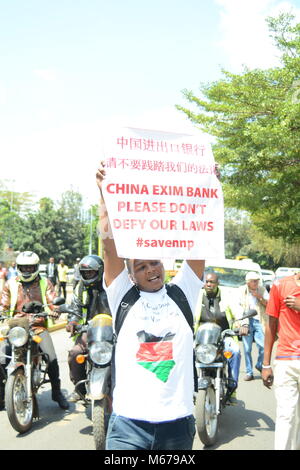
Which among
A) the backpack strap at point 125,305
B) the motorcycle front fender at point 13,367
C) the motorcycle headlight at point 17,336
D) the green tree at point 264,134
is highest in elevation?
the green tree at point 264,134

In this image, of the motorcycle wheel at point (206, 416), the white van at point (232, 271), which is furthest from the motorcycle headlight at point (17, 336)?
the white van at point (232, 271)

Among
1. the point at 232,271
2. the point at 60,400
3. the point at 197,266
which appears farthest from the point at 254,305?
the point at 197,266

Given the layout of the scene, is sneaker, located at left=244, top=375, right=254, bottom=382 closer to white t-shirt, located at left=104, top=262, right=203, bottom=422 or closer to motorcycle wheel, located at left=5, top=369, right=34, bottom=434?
motorcycle wheel, located at left=5, top=369, right=34, bottom=434

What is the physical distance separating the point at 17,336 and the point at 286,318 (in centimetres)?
312

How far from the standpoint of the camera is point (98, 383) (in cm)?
506

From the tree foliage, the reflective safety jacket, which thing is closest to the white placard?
the reflective safety jacket

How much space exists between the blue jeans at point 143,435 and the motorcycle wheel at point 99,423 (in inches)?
91.1

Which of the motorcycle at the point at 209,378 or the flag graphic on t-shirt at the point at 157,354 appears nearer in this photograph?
the flag graphic on t-shirt at the point at 157,354

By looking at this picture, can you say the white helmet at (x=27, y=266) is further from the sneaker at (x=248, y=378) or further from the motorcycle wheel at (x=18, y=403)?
the sneaker at (x=248, y=378)

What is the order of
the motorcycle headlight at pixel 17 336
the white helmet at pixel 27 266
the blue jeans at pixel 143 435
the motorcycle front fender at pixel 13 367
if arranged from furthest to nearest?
1. the white helmet at pixel 27 266
2. the motorcycle headlight at pixel 17 336
3. the motorcycle front fender at pixel 13 367
4. the blue jeans at pixel 143 435

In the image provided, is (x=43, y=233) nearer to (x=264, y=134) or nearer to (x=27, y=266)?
(x=264, y=134)

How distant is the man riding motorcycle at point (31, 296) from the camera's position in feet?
21.7

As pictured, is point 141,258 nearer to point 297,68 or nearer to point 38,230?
point 297,68
